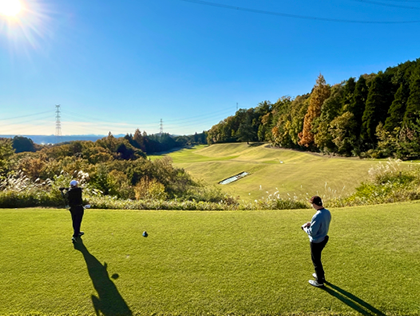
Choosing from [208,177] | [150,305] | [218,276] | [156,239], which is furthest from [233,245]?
[208,177]

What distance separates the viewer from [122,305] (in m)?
3.65

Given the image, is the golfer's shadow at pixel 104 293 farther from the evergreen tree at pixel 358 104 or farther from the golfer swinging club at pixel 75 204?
the evergreen tree at pixel 358 104

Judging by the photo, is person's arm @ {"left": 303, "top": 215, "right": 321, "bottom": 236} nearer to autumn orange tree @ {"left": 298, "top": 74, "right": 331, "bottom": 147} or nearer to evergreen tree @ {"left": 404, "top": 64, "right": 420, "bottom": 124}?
evergreen tree @ {"left": 404, "top": 64, "right": 420, "bottom": 124}

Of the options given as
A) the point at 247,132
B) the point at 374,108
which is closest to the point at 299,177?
the point at 374,108

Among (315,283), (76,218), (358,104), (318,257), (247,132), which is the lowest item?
(315,283)

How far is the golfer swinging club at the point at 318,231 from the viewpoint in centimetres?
371

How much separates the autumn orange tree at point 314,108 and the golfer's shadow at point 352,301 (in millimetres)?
41686

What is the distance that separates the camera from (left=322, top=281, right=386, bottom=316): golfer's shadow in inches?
135

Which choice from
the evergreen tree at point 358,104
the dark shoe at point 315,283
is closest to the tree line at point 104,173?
the dark shoe at point 315,283

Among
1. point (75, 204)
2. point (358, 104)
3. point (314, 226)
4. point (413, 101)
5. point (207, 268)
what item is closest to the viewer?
point (314, 226)

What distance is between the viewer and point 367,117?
2994 centimetres

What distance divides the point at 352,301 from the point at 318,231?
117 centimetres

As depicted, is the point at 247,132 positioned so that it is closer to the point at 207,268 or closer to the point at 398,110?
the point at 398,110

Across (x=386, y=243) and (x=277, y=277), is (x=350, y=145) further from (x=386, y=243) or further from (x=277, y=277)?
(x=277, y=277)
